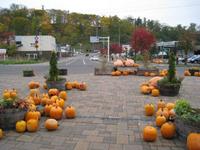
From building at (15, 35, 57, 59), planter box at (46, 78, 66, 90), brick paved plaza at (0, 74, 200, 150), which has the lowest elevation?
brick paved plaza at (0, 74, 200, 150)

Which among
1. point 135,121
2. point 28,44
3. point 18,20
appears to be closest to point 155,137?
point 135,121

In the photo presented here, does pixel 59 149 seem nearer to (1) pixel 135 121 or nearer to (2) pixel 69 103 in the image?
(1) pixel 135 121

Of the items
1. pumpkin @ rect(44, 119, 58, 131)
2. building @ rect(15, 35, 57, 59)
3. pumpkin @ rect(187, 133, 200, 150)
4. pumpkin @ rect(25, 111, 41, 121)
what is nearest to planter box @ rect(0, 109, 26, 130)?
pumpkin @ rect(25, 111, 41, 121)

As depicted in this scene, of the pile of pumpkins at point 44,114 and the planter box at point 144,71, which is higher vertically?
the planter box at point 144,71

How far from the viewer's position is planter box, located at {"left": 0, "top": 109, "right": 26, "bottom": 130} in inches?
252

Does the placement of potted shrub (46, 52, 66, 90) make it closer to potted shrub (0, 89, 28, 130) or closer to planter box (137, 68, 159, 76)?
potted shrub (0, 89, 28, 130)

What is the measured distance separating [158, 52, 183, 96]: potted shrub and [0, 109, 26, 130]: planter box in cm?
623

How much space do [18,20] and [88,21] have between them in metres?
25.3

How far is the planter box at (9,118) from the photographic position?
640cm

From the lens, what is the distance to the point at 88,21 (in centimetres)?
10888

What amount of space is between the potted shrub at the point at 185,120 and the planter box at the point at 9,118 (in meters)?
3.39

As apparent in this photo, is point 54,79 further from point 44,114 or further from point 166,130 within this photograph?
point 166,130

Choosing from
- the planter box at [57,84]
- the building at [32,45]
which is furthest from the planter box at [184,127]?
the building at [32,45]

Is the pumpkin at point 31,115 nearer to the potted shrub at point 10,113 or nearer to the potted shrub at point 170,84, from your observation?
the potted shrub at point 10,113
